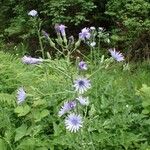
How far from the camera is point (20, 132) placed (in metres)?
4.14

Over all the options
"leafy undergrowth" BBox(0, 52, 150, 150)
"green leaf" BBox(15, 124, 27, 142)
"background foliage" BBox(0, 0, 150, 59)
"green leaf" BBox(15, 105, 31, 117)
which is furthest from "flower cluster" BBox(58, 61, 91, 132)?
"background foliage" BBox(0, 0, 150, 59)

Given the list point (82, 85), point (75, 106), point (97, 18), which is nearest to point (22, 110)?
point (75, 106)

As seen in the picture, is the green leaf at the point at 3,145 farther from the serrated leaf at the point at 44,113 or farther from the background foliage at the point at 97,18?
the background foliage at the point at 97,18

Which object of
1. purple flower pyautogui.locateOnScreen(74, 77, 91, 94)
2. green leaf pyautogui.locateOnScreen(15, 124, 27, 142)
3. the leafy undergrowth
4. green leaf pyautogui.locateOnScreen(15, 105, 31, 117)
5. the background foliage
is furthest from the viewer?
the background foliage

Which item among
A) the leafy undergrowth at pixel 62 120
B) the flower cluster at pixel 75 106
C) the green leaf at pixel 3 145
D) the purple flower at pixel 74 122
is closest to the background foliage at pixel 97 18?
the leafy undergrowth at pixel 62 120

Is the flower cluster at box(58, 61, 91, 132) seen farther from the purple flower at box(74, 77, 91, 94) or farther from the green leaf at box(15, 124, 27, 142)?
the green leaf at box(15, 124, 27, 142)

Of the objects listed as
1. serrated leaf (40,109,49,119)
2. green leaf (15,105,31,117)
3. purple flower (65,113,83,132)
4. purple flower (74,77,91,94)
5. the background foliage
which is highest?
purple flower (74,77,91,94)

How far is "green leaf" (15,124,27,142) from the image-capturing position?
4.07 meters

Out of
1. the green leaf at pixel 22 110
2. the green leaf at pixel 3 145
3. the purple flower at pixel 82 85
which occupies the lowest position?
the green leaf at pixel 3 145

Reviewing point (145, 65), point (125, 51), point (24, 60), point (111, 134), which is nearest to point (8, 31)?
point (125, 51)

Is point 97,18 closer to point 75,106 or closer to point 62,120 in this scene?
point 62,120

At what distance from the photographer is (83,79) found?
101 inches

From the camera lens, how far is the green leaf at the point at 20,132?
4.07 meters

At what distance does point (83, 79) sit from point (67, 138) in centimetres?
136
